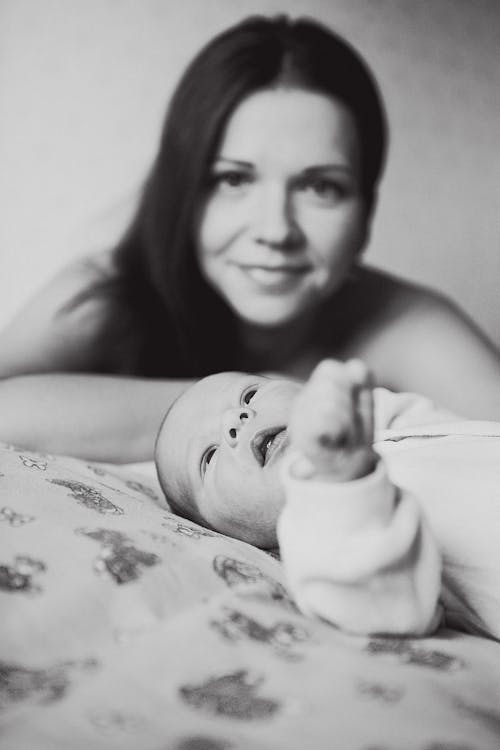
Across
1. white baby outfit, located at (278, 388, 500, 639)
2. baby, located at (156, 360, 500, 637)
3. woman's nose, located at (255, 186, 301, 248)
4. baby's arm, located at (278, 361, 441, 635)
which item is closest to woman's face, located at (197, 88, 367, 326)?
woman's nose, located at (255, 186, 301, 248)

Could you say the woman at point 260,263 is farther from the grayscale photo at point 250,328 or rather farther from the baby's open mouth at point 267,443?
the baby's open mouth at point 267,443

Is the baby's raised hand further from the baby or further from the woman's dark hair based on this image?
the woman's dark hair

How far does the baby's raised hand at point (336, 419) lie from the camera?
0.56 meters

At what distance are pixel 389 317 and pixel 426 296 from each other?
13 cm

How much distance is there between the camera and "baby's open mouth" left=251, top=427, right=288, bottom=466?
0.87 m

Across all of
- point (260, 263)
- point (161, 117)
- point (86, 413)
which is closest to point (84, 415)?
point (86, 413)

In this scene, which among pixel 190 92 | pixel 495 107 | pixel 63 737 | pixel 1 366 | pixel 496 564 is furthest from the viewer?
pixel 495 107

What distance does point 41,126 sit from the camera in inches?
73.2

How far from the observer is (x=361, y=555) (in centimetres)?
61

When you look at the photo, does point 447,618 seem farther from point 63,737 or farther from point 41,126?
point 41,126

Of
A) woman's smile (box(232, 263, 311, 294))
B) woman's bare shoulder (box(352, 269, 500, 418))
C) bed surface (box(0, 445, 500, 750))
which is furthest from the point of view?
woman's smile (box(232, 263, 311, 294))

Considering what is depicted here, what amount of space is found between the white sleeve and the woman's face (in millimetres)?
1143

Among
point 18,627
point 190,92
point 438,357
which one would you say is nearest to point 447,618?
point 18,627

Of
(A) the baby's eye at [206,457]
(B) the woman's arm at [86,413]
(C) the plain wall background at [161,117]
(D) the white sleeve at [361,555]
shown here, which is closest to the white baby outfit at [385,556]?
(D) the white sleeve at [361,555]
